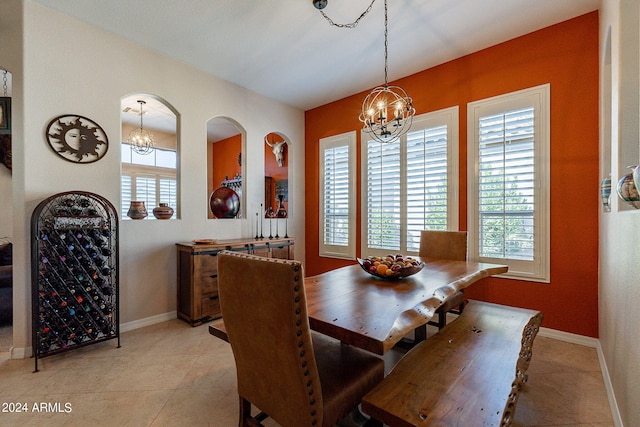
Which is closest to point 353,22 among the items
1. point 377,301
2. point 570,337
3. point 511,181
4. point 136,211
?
point 511,181

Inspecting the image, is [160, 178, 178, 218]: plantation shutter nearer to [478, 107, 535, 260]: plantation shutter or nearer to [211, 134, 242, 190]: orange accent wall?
[211, 134, 242, 190]: orange accent wall

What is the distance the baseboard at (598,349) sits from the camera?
5.47 ft

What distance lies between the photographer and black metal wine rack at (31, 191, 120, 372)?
2.25 meters

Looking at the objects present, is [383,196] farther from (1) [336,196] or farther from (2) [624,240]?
(2) [624,240]

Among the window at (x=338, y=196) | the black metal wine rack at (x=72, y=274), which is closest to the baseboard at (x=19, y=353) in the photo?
the black metal wine rack at (x=72, y=274)

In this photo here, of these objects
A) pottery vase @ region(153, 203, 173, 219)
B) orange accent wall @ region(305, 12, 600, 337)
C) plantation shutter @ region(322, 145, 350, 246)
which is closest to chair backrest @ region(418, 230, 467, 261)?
orange accent wall @ region(305, 12, 600, 337)

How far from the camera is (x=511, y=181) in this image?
2904mm

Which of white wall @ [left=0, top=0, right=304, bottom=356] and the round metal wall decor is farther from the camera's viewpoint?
the round metal wall decor

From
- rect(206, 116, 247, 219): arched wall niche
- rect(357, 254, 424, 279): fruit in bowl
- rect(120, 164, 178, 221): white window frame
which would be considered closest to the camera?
rect(357, 254, 424, 279): fruit in bowl

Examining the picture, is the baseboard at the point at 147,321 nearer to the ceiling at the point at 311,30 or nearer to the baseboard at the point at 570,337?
the ceiling at the point at 311,30

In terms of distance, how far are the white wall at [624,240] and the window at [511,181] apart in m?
0.76

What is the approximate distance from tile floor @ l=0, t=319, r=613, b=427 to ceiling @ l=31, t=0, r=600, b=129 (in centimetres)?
299

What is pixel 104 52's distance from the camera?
2.84 m

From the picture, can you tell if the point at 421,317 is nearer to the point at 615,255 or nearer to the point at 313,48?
the point at 615,255
